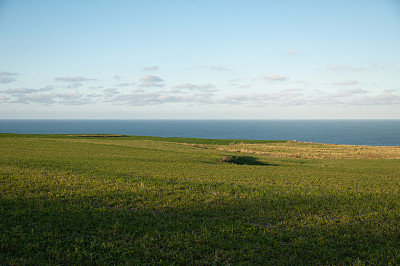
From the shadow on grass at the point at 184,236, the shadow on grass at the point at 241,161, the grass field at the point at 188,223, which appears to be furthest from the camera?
the shadow on grass at the point at 241,161

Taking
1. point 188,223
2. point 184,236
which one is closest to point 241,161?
point 188,223

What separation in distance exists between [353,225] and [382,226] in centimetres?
122

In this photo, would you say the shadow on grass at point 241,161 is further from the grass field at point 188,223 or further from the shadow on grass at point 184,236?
the shadow on grass at point 184,236

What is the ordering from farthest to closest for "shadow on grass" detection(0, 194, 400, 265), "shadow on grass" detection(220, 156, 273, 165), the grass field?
1. "shadow on grass" detection(220, 156, 273, 165)
2. the grass field
3. "shadow on grass" detection(0, 194, 400, 265)

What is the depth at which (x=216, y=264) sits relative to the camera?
739cm

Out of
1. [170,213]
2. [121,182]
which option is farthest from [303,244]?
[121,182]

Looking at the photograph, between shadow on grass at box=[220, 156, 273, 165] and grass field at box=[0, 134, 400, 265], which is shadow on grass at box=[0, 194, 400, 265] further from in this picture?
shadow on grass at box=[220, 156, 273, 165]

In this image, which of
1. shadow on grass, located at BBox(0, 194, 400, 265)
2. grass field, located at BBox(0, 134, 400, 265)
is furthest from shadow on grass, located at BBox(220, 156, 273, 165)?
shadow on grass, located at BBox(0, 194, 400, 265)

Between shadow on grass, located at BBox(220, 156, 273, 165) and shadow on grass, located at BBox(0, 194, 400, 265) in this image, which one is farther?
shadow on grass, located at BBox(220, 156, 273, 165)

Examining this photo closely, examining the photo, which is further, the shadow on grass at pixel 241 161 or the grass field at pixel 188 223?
the shadow on grass at pixel 241 161

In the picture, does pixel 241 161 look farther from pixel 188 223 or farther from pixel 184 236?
pixel 184 236

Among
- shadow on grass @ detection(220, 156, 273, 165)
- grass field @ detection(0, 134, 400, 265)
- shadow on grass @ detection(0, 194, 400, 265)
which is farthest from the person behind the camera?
shadow on grass @ detection(220, 156, 273, 165)

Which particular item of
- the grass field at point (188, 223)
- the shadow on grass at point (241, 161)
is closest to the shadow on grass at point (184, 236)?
the grass field at point (188, 223)

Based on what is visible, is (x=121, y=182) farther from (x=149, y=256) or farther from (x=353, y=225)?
(x=353, y=225)
